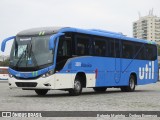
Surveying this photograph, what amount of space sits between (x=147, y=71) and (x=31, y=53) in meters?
11.5

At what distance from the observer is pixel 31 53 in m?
20.0

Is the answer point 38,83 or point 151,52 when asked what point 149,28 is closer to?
point 151,52

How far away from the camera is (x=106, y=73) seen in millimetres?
24453

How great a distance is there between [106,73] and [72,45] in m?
4.23

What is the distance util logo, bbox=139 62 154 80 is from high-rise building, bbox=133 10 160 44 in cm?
15532

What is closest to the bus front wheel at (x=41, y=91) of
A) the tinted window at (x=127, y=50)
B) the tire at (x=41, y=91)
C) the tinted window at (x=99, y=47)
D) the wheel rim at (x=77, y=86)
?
the tire at (x=41, y=91)

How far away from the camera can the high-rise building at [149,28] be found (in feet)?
608

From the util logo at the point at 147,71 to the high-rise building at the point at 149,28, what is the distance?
6115 inches

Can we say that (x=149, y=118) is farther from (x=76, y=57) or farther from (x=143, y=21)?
(x=143, y=21)

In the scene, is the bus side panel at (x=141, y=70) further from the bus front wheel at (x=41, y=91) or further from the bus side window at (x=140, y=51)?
the bus front wheel at (x=41, y=91)

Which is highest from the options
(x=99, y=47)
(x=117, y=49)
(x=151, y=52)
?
(x=99, y=47)

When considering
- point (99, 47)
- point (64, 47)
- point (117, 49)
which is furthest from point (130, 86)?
point (64, 47)

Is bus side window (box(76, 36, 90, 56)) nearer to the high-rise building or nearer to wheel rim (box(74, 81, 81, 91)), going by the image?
wheel rim (box(74, 81, 81, 91))

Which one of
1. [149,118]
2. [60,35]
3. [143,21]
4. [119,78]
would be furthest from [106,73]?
[143,21]
